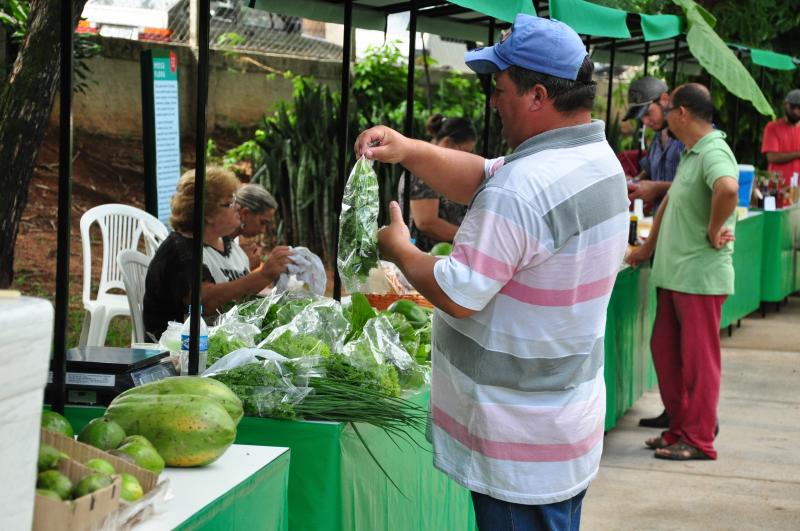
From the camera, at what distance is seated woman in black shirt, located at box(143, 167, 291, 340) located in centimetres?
461

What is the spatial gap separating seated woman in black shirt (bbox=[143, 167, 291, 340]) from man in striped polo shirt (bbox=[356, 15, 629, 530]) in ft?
7.02

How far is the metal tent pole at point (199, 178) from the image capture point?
114 inches

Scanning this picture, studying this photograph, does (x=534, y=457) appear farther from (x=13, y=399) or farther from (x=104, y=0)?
(x=104, y=0)

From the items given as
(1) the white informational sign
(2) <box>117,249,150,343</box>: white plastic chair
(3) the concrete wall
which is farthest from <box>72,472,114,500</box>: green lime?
(3) the concrete wall

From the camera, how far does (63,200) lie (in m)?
2.50

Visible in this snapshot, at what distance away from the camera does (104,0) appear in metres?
12.8

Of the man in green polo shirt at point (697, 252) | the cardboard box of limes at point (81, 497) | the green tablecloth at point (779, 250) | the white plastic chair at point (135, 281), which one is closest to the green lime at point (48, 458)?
the cardboard box of limes at point (81, 497)

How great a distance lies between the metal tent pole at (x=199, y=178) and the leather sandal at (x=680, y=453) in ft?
11.8

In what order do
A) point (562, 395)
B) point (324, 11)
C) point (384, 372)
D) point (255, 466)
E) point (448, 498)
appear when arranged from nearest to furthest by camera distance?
point (255, 466)
point (562, 395)
point (384, 372)
point (448, 498)
point (324, 11)

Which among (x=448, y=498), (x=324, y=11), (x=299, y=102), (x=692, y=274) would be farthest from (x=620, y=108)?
(x=448, y=498)

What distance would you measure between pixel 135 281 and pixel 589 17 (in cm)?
270

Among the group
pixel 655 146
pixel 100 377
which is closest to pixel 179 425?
pixel 100 377

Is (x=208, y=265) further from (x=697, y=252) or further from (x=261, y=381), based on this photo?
(x=697, y=252)

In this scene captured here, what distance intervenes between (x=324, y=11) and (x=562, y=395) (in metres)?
2.74
